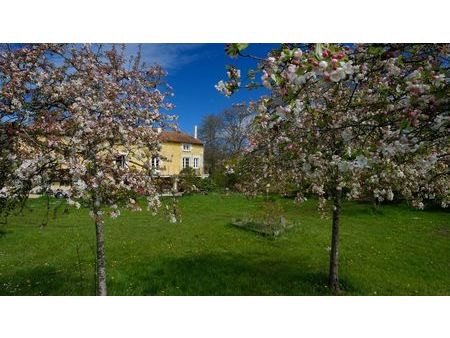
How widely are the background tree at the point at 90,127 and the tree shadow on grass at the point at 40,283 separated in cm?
109

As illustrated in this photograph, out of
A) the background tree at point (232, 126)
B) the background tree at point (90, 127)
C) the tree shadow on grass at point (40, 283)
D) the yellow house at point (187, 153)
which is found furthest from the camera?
the yellow house at point (187, 153)

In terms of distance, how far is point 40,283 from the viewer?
691cm

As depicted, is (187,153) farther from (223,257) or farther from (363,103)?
→ (363,103)

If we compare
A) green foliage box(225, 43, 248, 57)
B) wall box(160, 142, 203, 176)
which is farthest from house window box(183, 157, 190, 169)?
green foliage box(225, 43, 248, 57)

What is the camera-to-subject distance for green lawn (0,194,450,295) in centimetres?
669

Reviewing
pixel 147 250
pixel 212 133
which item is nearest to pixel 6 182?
pixel 147 250

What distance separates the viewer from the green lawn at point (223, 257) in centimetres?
669

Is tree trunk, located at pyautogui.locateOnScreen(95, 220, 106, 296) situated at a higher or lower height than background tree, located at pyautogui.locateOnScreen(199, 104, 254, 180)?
lower

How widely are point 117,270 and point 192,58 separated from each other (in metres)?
4.19

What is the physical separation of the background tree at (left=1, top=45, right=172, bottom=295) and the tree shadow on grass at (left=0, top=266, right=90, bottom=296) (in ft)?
3.56

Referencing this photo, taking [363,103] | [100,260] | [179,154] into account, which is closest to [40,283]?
[100,260]

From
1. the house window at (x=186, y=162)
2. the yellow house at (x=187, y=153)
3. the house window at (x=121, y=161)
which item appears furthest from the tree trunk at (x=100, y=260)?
the house window at (x=186, y=162)

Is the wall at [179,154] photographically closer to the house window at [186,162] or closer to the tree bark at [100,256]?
the house window at [186,162]

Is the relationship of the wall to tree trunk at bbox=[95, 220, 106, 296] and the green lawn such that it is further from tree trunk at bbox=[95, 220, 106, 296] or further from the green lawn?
tree trunk at bbox=[95, 220, 106, 296]
